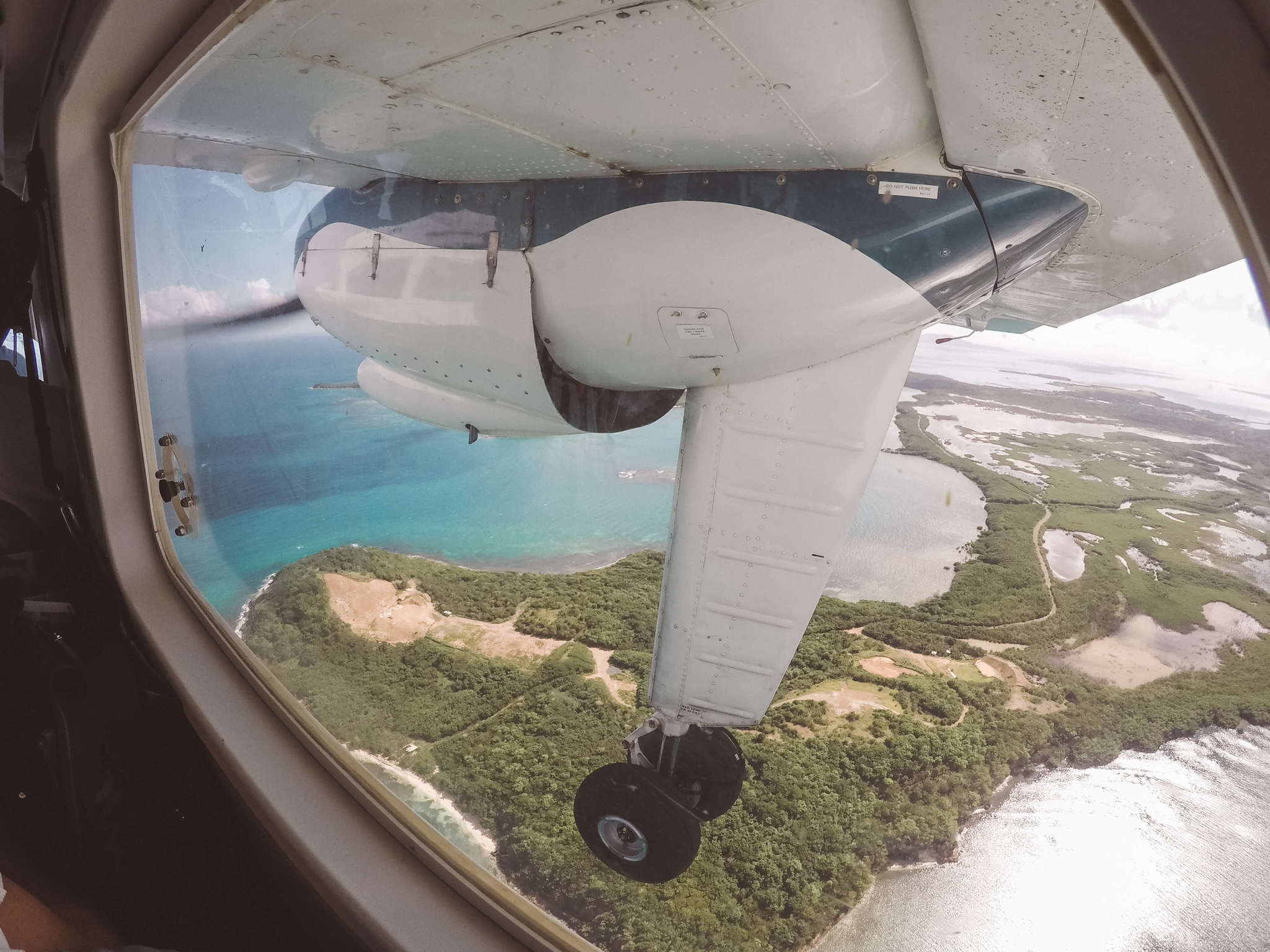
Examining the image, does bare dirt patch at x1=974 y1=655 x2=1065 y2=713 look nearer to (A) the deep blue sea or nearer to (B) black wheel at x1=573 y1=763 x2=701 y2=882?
(A) the deep blue sea

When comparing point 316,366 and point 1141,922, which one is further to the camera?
point 1141,922

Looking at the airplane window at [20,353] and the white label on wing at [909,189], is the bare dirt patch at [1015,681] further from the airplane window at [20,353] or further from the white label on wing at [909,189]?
the airplane window at [20,353]

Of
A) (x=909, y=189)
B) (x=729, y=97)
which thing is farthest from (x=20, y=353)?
(x=909, y=189)

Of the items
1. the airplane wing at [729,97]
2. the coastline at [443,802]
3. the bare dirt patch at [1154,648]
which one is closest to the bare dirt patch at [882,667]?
the bare dirt patch at [1154,648]

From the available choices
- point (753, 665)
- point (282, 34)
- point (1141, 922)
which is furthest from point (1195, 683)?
point (282, 34)

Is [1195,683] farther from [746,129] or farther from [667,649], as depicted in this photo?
[746,129]
